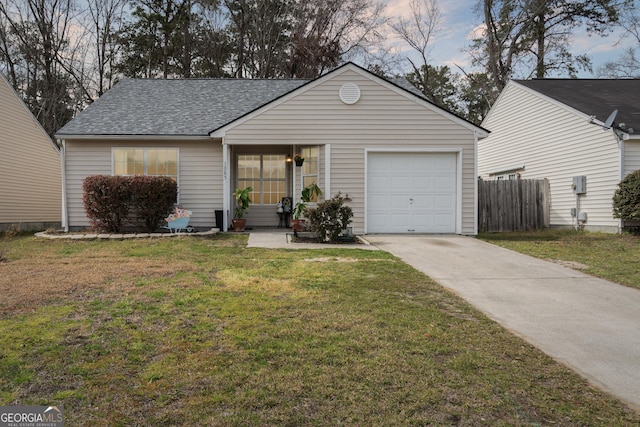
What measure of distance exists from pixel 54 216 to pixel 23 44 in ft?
36.1

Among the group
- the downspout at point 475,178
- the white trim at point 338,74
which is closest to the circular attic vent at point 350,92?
the white trim at point 338,74

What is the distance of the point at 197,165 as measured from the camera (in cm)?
1243

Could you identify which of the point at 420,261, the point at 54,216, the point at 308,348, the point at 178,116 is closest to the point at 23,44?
the point at 54,216

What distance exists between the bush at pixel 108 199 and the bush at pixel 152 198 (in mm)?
223

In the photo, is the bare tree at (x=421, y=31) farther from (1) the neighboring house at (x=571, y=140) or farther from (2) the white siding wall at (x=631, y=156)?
(2) the white siding wall at (x=631, y=156)

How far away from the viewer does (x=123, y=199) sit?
10867 mm

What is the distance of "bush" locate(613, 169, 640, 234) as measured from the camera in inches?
428

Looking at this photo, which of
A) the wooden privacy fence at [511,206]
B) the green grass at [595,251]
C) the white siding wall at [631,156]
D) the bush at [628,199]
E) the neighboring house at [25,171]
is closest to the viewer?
the green grass at [595,251]

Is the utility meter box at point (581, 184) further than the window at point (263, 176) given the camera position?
No

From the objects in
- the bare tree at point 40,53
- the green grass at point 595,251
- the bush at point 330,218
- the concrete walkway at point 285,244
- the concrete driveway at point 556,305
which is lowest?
the concrete driveway at point 556,305

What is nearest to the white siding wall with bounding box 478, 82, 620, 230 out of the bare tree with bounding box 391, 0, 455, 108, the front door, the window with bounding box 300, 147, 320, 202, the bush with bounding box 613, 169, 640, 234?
A: the bush with bounding box 613, 169, 640, 234

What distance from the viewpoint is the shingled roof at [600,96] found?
12.7 meters

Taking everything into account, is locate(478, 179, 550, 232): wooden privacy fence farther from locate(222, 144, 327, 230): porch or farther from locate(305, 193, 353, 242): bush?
locate(222, 144, 327, 230): porch

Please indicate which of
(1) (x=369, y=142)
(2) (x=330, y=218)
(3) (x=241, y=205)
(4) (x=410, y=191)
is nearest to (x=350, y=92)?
(1) (x=369, y=142)
